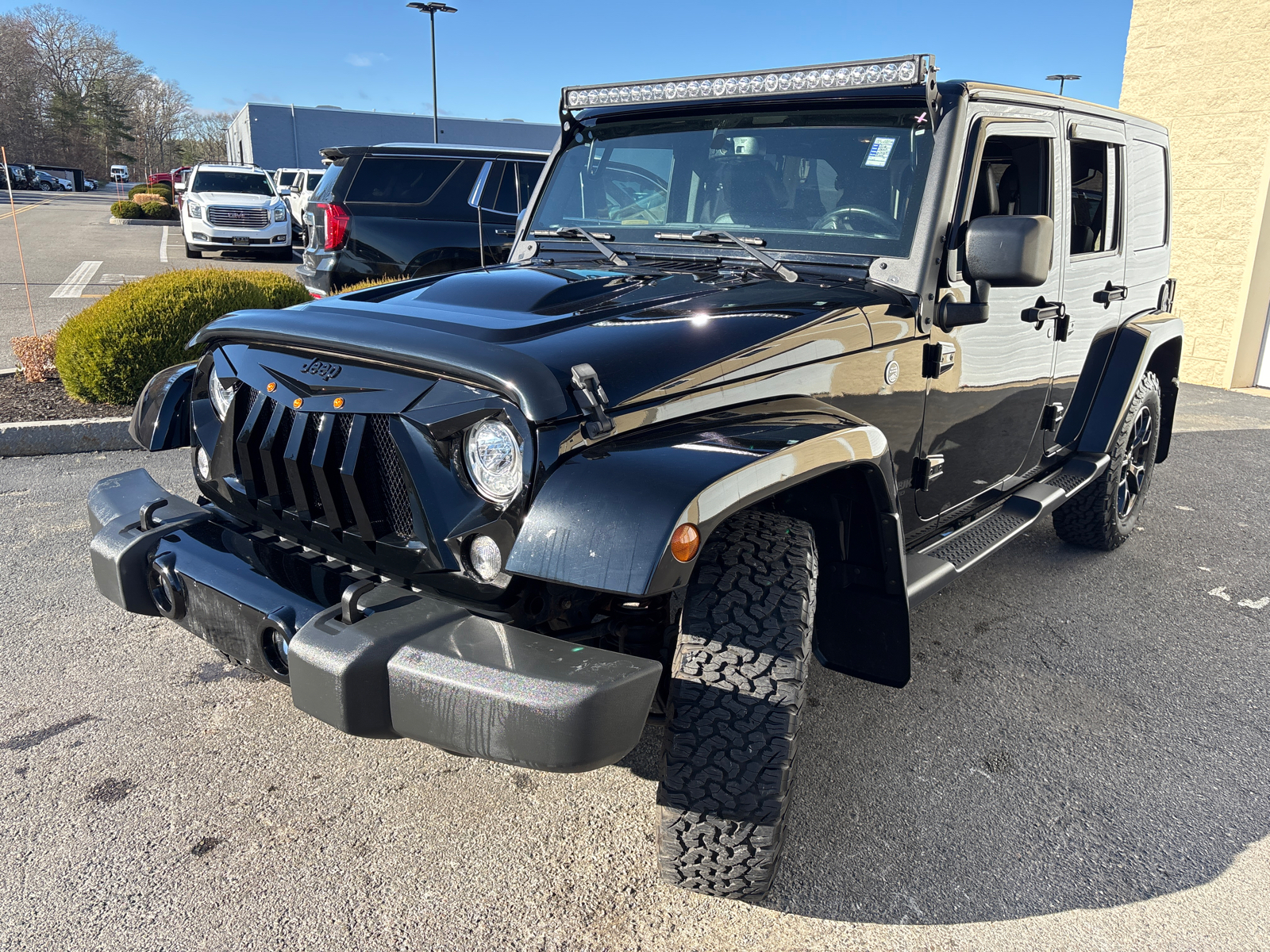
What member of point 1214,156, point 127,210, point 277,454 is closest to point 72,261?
point 127,210

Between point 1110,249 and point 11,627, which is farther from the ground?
point 1110,249

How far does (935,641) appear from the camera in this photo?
358 cm

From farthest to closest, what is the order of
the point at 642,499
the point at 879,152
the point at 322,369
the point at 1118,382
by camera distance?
the point at 1118,382
the point at 879,152
the point at 322,369
the point at 642,499

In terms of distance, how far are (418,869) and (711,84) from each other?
259 centimetres

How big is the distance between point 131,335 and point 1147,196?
6.25 metres

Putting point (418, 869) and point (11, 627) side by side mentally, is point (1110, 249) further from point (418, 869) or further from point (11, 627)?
point (11, 627)

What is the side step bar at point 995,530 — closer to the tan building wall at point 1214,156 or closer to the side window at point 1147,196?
the side window at point 1147,196

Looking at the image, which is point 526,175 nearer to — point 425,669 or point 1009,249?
point 1009,249

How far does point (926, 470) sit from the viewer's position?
2957mm

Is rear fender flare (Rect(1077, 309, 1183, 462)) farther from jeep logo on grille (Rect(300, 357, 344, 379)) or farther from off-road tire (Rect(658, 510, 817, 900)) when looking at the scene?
jeep logo on grille (Rect(300, 357, 344, 379))

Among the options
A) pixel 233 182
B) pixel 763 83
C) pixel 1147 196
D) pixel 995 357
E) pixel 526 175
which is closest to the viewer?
pixel 763 83

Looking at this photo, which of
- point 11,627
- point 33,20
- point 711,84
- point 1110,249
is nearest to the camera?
point 711,84

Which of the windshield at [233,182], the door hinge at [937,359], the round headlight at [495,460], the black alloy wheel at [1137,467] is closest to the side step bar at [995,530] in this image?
the black alloy wheel at [1137,467]

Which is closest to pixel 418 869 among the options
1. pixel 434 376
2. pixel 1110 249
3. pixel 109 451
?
pixel 434 376
